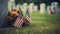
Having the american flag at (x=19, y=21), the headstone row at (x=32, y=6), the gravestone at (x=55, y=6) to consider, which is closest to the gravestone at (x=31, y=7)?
the headstone row at (x=32, y=6)

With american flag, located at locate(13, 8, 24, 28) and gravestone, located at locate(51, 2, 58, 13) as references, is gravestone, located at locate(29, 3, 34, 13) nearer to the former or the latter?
american flag, located at locate(13, 8, 24, 28)

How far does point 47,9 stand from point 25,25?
35 cm

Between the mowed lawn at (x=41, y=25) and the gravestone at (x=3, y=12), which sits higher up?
the gravestone at (x=3, y=12)

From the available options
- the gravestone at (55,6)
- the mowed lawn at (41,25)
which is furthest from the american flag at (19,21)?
the gravestone at (55,6)

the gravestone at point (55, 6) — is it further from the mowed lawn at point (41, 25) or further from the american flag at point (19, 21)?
the american flag at point (19, 21)

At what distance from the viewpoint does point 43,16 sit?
257 centimetres

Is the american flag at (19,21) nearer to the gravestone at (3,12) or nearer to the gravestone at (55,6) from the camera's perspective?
the gravestone at (3,12)

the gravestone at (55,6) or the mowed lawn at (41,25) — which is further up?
the gravestone at (55,6)

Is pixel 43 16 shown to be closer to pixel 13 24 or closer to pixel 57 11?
pixel 57 11

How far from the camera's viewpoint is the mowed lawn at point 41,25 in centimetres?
257

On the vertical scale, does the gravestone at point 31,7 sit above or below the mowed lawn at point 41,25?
above

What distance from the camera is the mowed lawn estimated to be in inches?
101

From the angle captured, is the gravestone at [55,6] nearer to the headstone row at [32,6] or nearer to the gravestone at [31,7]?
the headstone row at [32,6]

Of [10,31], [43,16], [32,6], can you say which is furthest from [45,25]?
[10,31]
